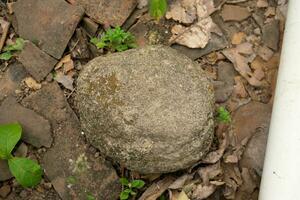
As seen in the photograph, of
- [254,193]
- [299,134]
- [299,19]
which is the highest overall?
[299,19]

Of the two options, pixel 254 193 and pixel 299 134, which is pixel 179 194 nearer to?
pixel 254 193

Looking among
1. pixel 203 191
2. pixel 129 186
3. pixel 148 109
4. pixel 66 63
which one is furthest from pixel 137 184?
pixel 66 63

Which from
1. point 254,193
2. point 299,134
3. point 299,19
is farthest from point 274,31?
point 254,193

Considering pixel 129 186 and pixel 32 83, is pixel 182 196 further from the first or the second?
pixel 32 83

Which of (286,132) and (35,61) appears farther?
(35,61)

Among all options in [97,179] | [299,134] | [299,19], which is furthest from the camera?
[97,179]

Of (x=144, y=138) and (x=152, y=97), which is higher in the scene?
(x=152, y=97)

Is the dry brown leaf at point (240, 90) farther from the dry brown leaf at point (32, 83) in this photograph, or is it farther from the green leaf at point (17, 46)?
the green leaf at point (17, 46)
